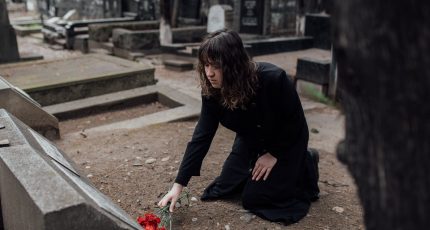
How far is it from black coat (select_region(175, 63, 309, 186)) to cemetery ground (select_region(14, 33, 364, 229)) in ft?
1.17

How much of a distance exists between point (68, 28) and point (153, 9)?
11.5 feet

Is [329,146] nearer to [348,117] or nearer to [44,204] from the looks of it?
[44,204]

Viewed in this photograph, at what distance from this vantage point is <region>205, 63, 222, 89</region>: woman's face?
265 centimetres

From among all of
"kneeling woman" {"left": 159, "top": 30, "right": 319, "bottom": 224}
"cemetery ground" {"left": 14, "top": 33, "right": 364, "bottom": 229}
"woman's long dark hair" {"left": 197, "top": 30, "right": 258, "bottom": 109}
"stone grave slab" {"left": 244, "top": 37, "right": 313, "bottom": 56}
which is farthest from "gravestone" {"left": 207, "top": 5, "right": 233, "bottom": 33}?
"woman's long dark hair" {"left": 197, "top": 30, "right": 258, "bottom": 109}

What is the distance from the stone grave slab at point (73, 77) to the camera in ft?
21.0

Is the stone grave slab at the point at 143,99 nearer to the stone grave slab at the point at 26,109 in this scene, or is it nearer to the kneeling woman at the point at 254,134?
the stone grave slab at the point at 26,109

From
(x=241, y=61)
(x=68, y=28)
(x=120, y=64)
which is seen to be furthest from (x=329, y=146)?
(x=68, y=28)

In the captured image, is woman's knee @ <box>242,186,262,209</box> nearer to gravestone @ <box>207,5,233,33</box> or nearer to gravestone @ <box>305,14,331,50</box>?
gravestone @ <box>305,14,331,50</box>

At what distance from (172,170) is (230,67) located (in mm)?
1557

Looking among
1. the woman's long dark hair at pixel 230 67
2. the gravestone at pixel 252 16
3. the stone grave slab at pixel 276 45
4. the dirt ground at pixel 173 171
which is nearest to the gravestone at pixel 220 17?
the stone grave slab at pixel 276 45

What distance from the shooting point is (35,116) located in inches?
186

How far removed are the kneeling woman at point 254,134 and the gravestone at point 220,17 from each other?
368 inches

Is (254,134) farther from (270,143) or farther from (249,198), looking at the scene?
(249,198)

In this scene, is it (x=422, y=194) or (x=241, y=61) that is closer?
(x=422, y=194)
